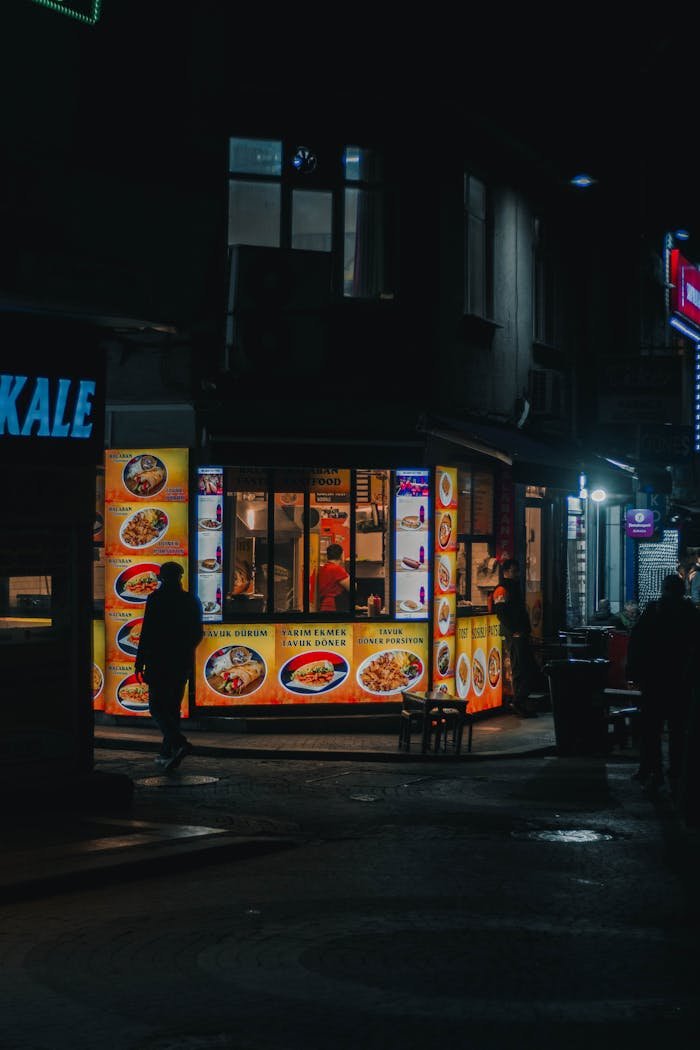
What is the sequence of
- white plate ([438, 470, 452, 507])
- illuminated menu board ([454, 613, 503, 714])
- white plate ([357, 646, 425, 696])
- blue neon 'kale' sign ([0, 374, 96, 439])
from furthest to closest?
illuminated menu board ([454, 613, 503, 714]) → white plate ([438, 470, 452, 507]) → white plate ([357, 646, 425, 696]) → blue neon 'kale' sign ([0, 374, 96, 439])

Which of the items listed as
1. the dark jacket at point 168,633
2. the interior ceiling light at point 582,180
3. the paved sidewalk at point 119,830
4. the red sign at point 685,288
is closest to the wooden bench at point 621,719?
the paved sidewalk at point 119,830

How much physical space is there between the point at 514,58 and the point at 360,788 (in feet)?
41.4

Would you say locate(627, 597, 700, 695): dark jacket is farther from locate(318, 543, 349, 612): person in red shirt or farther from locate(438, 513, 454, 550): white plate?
locate(318, 543, 349, 612): person in red shirt

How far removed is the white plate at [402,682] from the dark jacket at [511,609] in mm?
1893

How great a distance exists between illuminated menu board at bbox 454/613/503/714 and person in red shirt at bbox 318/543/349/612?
1.99 metres

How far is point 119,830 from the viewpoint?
35.7 feet

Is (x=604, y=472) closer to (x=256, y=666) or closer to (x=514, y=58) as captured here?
(x=514, y=58)

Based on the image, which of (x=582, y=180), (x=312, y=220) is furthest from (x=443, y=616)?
(x=582, y=180)

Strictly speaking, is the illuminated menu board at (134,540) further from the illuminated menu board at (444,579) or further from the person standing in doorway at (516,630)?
the person standing in doorway at (516,630)

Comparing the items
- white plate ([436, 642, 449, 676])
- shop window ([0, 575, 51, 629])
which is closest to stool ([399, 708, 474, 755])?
white plate ([436, 642, 449, 676])

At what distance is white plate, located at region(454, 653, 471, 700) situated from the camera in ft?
63.5

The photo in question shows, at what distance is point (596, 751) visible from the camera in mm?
16516

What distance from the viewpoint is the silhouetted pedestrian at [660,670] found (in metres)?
13.8

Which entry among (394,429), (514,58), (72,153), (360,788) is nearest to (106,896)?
(360,788)
